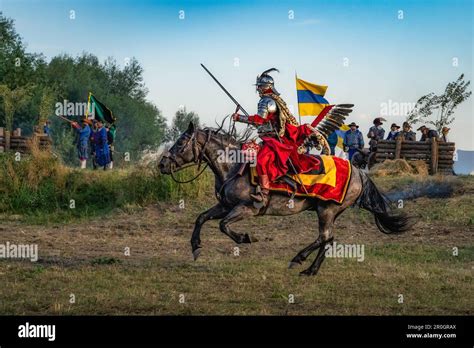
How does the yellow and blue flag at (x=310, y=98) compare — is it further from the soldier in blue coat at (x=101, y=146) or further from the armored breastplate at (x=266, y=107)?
the soldier in blue coat at (x=101, y=146)

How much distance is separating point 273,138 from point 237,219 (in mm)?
1424

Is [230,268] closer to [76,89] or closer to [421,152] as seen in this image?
[421,152]

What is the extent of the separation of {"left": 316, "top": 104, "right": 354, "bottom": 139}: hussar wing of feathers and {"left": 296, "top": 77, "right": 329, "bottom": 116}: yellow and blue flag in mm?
3771

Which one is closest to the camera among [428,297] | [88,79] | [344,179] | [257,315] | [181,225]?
[257,315]

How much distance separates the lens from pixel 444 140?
28.1 metres

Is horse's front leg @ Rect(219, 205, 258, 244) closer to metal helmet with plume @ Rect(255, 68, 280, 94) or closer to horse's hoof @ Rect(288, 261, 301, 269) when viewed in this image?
horse's hoof @ Rect(288, 261, 301, 269)

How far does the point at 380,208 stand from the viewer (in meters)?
14.2

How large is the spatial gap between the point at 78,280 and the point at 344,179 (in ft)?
15.1

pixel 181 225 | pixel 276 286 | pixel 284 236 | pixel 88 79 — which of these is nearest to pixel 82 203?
pixel 181 225

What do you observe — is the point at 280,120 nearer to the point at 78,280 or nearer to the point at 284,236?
the point at 78,280

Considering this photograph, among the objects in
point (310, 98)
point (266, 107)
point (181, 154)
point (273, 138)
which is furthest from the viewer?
point (310, 98)

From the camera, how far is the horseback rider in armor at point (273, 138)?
12734 millimetres
